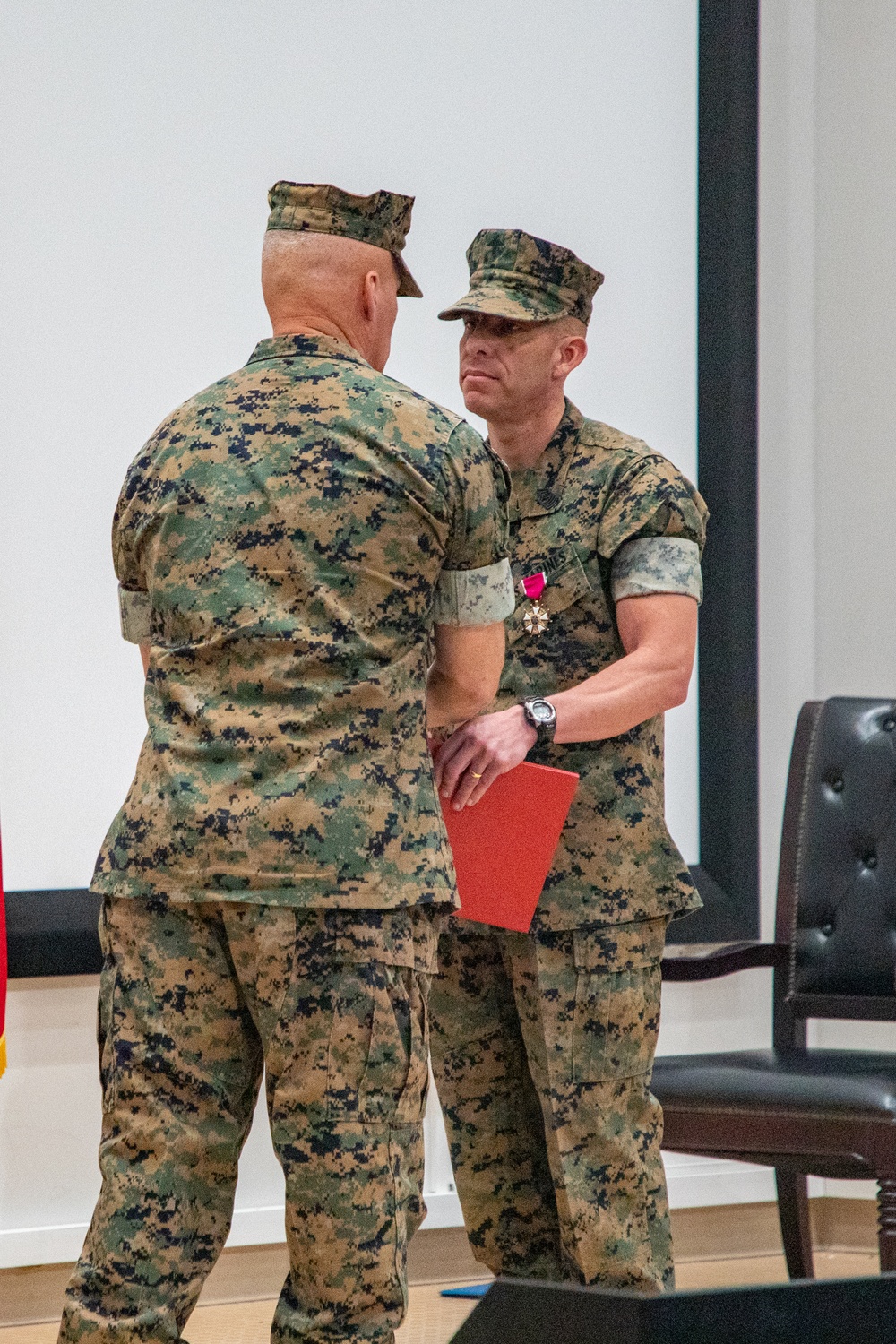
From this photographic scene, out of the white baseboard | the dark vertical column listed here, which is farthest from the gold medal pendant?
the white baseboard

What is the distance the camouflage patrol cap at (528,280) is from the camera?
6.82ft

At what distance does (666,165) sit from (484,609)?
1.78 metres

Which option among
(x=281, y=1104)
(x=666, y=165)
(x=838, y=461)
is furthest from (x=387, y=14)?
(x=281, y=1104)

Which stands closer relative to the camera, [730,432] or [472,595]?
[472,595]

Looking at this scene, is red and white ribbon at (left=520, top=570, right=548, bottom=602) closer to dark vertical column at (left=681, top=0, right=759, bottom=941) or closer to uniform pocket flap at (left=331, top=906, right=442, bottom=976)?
uniform pocket flap at (left=331, top=906, right=442, bottom=976)

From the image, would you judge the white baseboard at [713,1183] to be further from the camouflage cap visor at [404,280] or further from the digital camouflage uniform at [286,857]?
the camouflage cap visor at [404,280]

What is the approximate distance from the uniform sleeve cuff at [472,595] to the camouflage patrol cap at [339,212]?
0.36 metres

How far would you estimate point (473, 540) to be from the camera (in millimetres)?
1565

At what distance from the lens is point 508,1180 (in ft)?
6.83

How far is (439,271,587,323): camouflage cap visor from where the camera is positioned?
80.9 inches

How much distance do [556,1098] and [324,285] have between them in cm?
105

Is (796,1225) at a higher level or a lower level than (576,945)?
lower

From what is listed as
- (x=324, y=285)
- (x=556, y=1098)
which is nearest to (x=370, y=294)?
(x=324, y=285)

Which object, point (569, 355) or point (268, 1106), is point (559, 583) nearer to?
point (569, 355)
